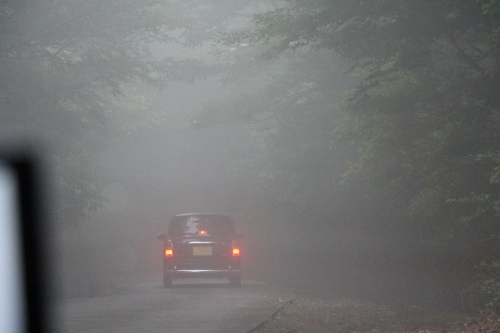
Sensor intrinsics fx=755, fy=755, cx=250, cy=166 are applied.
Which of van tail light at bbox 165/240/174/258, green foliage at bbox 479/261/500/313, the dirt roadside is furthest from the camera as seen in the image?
van tail light at bbox 165/240/174/258

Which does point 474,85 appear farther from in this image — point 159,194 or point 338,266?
point 159,194

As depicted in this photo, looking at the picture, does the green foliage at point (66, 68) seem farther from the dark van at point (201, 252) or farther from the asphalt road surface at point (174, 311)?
the asphalt road surface at point (174, 311)

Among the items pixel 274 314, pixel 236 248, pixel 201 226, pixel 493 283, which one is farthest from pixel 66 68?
pixel 493 283

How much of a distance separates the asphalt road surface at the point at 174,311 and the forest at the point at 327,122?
150 inches

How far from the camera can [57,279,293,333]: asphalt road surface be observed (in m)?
11.0

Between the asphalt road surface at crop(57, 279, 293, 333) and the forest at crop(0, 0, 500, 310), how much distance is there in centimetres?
380

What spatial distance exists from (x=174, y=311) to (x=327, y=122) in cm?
1862

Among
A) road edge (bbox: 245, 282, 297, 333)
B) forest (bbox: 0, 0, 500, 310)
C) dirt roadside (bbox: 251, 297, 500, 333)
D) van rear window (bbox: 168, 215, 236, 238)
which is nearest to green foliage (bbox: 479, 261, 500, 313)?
forest (bbox: 0, 0, 500, 310)

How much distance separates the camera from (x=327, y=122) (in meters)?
30.7

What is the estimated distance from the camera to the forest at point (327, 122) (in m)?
16.8

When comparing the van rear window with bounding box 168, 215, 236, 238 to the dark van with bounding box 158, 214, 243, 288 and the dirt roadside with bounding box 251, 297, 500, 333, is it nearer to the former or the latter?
the dark van with bounding box 158, 214, 243, 288

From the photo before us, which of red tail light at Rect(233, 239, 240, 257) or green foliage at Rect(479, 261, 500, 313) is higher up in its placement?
red tail light at Rect(233, 239, 240, 257)

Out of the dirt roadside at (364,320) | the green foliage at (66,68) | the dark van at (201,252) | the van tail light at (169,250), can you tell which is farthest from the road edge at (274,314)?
the green foliage at (66,68)

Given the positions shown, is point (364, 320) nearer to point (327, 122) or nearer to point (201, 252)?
point (201, 252)
